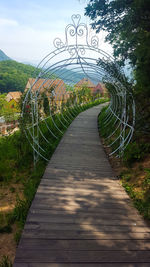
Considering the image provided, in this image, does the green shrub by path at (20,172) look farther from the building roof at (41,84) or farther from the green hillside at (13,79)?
the green hillside at (13,79)

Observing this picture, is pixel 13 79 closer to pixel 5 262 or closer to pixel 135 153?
pixel 135 153

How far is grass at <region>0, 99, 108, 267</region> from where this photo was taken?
10.4 ft

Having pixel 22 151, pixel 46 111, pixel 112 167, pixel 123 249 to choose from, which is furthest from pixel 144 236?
pixel 46 111

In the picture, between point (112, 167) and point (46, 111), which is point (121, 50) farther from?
point (112, 167)

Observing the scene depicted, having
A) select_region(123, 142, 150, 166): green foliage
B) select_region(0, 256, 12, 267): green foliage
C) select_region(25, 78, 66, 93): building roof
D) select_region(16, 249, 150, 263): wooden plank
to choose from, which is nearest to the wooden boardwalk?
select_region(16, 249, 150, 263): wooden plank

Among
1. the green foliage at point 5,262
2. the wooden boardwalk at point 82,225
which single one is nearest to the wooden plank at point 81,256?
the wooden boardwalk at point 82,225

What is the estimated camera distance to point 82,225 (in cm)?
299

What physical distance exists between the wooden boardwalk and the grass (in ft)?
0.45

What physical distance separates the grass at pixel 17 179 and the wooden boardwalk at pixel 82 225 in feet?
0.45

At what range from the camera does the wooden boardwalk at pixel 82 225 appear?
2441mm

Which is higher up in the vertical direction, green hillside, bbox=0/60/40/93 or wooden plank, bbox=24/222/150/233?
green hillside, bbox=0/60/40/93

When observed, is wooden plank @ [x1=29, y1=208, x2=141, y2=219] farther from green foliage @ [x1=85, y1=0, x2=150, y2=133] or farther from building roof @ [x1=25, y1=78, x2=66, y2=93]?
green foliage @ [x1=85, y1=0, x2=150, y2=133]

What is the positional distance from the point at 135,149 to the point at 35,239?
3.54 m

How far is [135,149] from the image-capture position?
5457 millimetres
